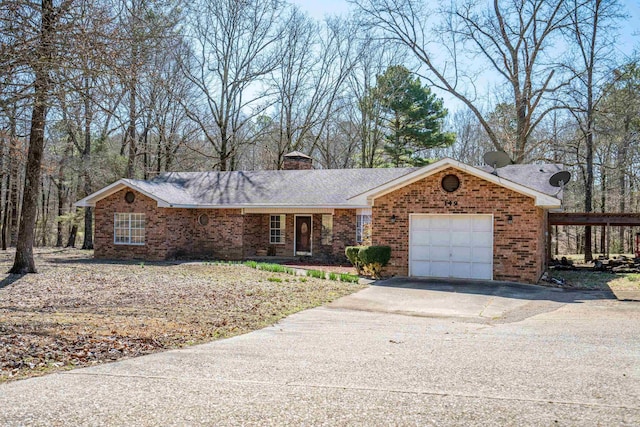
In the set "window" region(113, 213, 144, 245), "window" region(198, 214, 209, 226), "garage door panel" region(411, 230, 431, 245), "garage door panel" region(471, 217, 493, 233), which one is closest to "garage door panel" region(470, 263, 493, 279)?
"garage door panel" region(471, 217, 493, 233)

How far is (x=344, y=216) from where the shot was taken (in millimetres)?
22109

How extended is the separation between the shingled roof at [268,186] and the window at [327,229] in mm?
896

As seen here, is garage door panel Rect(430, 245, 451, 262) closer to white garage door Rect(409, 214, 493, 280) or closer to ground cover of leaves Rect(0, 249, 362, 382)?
white garage door Rect(409, 214, 493, 280)

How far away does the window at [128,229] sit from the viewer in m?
22.9

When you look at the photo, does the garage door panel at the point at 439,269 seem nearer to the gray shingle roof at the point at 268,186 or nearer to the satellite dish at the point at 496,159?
the satellite dish at the point at 496,159

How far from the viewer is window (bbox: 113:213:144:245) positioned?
22.9 meters

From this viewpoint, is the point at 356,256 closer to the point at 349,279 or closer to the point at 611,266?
the point at 349,279

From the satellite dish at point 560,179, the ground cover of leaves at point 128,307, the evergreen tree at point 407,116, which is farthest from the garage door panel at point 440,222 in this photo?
the evergreen tree at point 407,116

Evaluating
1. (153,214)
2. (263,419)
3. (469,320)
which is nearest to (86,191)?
(153,214)

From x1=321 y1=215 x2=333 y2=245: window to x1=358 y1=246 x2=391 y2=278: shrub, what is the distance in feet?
19.6

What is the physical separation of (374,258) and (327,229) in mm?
6602

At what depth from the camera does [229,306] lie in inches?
438

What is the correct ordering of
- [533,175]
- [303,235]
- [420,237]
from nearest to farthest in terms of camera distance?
[420,237], [533,175], [303,235]

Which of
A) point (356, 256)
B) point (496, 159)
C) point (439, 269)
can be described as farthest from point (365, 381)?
point (496, 159)
